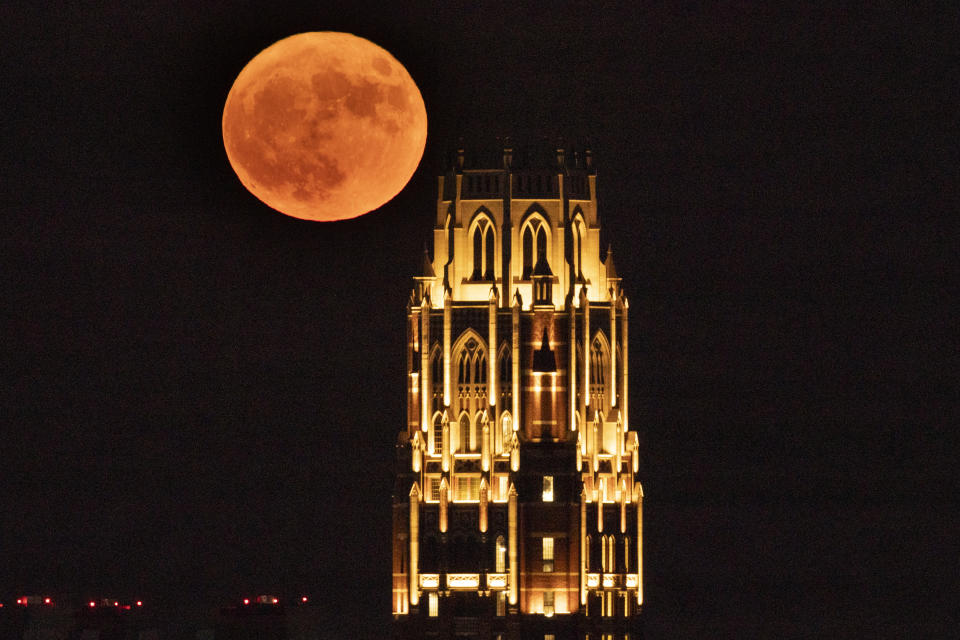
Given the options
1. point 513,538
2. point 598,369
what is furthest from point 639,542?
point 598,369

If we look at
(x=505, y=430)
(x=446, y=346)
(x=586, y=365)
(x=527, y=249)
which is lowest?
(x=505, y=430)

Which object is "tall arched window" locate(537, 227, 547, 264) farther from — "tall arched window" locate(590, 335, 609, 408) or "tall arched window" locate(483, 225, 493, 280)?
"tall arched window" locate(590, 335, 609, 408)

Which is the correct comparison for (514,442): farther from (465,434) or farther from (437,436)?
(437,436)

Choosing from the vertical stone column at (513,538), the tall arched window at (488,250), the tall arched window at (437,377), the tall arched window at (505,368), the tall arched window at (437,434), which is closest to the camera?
the vertical stone column at (513,538)

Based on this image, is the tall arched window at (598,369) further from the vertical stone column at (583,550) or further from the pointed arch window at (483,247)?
the pointed arch window at (483,247)

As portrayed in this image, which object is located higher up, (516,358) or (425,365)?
(516,358)

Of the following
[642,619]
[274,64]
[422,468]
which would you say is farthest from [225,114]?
[642,619]

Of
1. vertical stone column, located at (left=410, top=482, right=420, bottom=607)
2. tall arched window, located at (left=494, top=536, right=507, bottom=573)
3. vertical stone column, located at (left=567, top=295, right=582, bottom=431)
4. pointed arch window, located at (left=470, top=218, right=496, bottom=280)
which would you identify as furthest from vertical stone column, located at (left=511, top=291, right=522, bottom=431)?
vertical stone column, located at (left=410, top=482, right=420, bottom=607)

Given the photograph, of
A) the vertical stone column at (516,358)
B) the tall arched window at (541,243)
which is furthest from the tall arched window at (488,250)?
the vertical stone column at (516,358)
